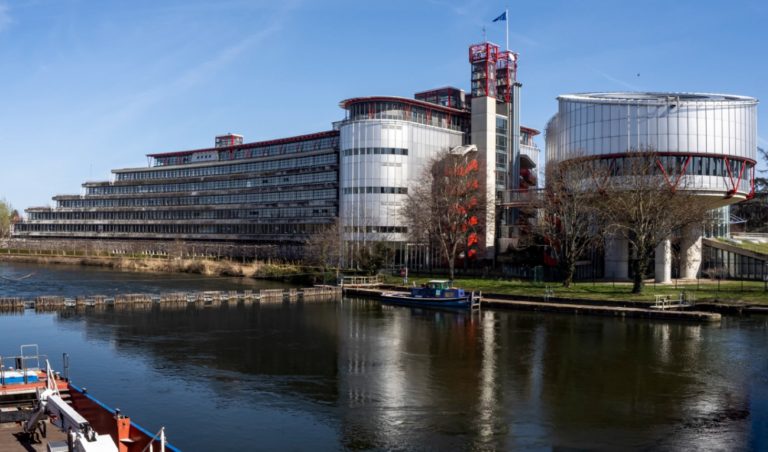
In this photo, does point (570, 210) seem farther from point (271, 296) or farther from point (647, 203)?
point (271, 296)

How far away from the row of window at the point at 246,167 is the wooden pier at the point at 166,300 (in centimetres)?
5449

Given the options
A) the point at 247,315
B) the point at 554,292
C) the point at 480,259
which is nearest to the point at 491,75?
the point at 480,259

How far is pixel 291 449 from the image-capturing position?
31.0m

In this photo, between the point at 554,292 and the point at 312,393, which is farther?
the point at 554,292

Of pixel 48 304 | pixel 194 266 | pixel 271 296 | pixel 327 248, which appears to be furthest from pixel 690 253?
pixel 194 266

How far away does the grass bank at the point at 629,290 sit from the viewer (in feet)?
255

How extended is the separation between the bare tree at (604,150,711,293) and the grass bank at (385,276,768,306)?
307 centimetres

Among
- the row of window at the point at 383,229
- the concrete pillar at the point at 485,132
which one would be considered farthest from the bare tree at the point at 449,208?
the concrete pillar at the point at 485,132

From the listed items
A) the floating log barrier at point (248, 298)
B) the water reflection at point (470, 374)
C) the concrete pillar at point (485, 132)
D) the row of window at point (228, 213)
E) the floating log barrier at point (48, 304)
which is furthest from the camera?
the row of window at point (228, 213)

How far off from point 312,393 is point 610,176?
65936mm

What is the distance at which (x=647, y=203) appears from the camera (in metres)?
80.8

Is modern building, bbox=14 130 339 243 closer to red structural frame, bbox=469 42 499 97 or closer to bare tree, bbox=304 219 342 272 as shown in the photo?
bare tree, bbox=304 219 342 272

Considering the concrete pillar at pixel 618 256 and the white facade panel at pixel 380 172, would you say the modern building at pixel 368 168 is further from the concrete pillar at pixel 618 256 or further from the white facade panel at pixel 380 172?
the concrete pillar at pixel 618 256

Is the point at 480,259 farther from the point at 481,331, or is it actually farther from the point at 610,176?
the point at 481,331
